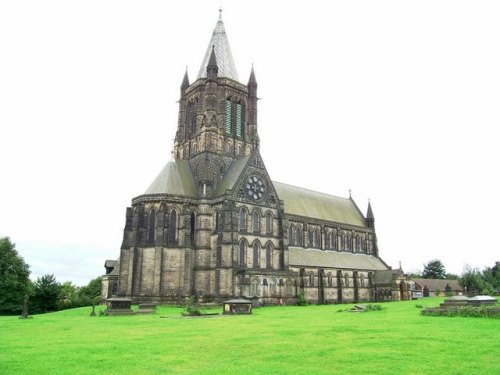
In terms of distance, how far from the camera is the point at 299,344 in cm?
1709

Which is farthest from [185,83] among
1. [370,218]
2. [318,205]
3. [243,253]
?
[370,218]

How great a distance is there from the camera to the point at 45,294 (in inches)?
2601

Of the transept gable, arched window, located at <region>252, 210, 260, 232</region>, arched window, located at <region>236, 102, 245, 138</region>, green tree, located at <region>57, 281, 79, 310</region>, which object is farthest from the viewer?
green tree, located at <region>57, 281, 79, 310</region>

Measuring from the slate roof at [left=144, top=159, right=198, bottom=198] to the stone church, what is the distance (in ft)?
0.55

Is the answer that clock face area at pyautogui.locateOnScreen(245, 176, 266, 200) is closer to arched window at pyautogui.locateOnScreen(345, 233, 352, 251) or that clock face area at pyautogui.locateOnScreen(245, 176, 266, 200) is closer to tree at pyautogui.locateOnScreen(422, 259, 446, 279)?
arched window at pyautogui.locateOnScreen(345, 233, 352, 251)

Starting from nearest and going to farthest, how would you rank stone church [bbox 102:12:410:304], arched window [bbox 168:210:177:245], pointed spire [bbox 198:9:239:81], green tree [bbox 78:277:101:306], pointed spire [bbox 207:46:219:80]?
stone church [bbox 102:12:410:304]
arched window [bbox 168:210:177:245]
pointed spire [bbox 207:46:219:80]
pointed spire [bbox 198:9:239:81]
green tree [bbox 78:277:101:306]

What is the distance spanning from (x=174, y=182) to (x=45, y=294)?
2843 centimetres

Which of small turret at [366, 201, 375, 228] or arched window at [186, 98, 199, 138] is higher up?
arched window at [186, 98, 199, 138]

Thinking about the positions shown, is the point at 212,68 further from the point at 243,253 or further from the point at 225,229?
the point at 243,253

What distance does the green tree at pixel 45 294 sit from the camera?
65.4m

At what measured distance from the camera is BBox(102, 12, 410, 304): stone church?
52594 millimetres

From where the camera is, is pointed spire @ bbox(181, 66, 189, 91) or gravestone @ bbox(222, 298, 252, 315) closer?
gravestone @ bbox(222, 298, 252, 315)

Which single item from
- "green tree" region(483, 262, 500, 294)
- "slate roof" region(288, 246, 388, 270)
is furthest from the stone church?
"green tree" region(483, 262, 500, 294)

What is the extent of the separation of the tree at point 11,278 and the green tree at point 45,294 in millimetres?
1794
